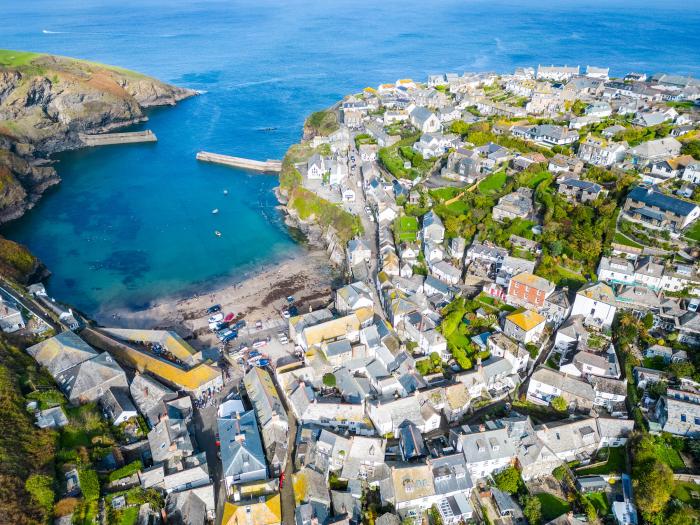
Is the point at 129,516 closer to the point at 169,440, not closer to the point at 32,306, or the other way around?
the point at 169,440

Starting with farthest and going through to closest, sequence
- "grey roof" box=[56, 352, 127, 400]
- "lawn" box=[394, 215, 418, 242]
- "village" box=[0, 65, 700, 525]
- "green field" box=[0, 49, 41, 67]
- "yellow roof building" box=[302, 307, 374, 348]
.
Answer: "green field" box=[0, 49, 41, 67] < "lawn" box=[394, 215, 418, 242] < "yellow roof building" box=[302, 307, 374, 348] < "grey roof" box=[56, 352, 127, 400] < "village" box=[0, 65, 700, 525]

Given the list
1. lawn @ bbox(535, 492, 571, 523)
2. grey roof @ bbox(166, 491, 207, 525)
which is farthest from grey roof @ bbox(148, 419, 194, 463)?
lawn @ bbox(535, 492, 571, 523)

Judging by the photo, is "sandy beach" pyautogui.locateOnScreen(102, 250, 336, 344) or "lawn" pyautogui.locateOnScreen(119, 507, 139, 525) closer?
"lawn" pyautogui.locateOnScreen(119, 507, 139, 525)

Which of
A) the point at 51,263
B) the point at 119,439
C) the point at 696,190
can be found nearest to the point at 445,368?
the point at 119,439

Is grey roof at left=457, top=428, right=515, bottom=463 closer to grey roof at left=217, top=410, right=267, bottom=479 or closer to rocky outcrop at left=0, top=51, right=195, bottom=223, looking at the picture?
grey roof at left=217, top=410, right=267, bottom=479

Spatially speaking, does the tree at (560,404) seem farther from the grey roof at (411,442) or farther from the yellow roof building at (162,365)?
the yellow roof building at (162,365)

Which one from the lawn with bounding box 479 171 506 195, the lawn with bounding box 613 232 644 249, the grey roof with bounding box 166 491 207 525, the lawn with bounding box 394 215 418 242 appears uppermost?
the lawn with bounding box 479 171 506 195

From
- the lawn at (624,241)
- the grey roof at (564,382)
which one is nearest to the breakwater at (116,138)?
the lawn at (624,241)

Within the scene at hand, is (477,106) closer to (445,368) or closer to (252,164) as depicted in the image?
(252,164)
